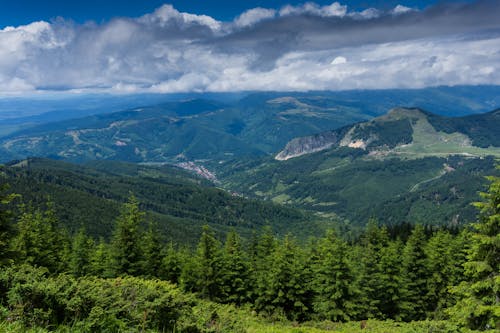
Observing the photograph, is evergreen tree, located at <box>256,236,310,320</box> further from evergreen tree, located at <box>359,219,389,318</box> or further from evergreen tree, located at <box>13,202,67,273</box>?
evergreen tree, located at <box>13,202,67,273</box>

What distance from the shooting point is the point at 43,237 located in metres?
46.2

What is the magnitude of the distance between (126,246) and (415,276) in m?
40.9

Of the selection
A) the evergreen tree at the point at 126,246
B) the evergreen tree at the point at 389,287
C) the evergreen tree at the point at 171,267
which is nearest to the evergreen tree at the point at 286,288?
the evergreen tree at the point at 389,287

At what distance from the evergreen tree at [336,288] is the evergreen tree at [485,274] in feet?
53.3

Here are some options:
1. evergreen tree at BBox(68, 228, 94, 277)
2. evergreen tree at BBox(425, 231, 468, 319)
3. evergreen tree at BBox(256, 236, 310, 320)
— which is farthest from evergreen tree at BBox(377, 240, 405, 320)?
evergreen tree at BBox(68, 228, 94, 277)

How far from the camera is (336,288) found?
136 feet

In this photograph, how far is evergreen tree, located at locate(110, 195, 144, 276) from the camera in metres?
42.6

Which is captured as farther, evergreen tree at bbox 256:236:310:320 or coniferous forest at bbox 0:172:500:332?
evergreen tree at bbox 256:236:310:320

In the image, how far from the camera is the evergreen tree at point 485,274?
23953 millimetres

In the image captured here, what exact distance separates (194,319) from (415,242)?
48.9 metres

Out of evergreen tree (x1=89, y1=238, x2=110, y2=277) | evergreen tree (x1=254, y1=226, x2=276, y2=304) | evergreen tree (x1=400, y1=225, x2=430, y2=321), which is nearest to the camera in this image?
evergreen tree (x1=254, y1=226, x2=276, y2=304)

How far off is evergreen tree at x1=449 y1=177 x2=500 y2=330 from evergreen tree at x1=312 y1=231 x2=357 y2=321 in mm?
16257

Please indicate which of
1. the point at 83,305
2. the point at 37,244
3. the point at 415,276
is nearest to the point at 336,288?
the point at 415,276

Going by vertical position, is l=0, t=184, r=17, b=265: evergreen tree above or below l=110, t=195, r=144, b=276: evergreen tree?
above
